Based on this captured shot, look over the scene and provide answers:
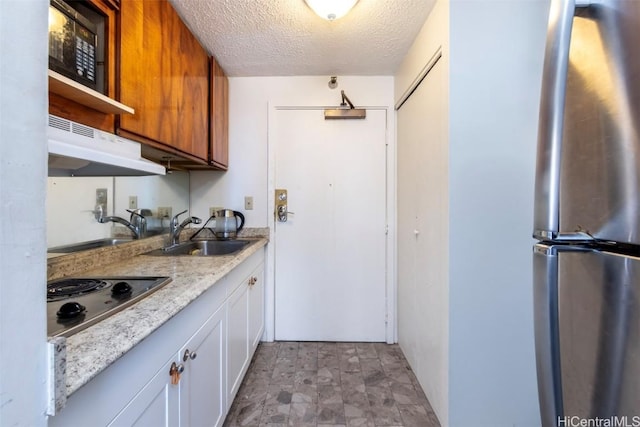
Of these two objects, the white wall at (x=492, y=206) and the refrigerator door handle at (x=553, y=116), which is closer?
the refrigerator door handle at (x=553, y=116)

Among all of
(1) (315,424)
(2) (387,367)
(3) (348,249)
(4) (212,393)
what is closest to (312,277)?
(3) (348,249)

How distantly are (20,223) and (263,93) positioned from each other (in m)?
2.23

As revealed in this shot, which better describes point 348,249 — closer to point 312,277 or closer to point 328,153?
point 312,277

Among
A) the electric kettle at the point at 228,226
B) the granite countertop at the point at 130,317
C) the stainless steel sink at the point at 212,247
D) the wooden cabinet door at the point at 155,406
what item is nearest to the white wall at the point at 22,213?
the granite countertop at the point at 130,317

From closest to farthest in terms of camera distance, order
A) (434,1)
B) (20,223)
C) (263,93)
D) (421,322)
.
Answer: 1. (20,223)
2. (434,1)
3. (421,322)
4. (263,93)

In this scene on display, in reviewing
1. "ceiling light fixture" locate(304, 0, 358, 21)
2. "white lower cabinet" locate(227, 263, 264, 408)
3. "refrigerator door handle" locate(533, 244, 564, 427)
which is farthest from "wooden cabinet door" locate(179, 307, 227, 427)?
"ceiling light fixture" locate(304, 0, 358, 21)

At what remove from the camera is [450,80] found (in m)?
1.26

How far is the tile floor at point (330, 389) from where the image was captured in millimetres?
1469

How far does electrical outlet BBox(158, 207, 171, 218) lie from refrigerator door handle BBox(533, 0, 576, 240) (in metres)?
2.12

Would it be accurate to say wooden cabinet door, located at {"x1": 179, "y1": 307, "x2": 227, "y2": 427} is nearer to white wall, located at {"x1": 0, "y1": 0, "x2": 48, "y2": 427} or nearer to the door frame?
white wall, located at {"x1": 0, "y1": 0, "x2": 48, "y2": 427}

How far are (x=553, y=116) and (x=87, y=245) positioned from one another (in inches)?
71.6

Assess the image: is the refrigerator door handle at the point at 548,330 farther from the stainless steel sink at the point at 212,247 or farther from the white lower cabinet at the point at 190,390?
the stainless steel sink at the point at 212,247

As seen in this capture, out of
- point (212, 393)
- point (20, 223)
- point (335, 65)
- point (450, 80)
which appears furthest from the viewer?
point (335, 65)

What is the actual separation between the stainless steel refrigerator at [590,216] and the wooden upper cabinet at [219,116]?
186cm
